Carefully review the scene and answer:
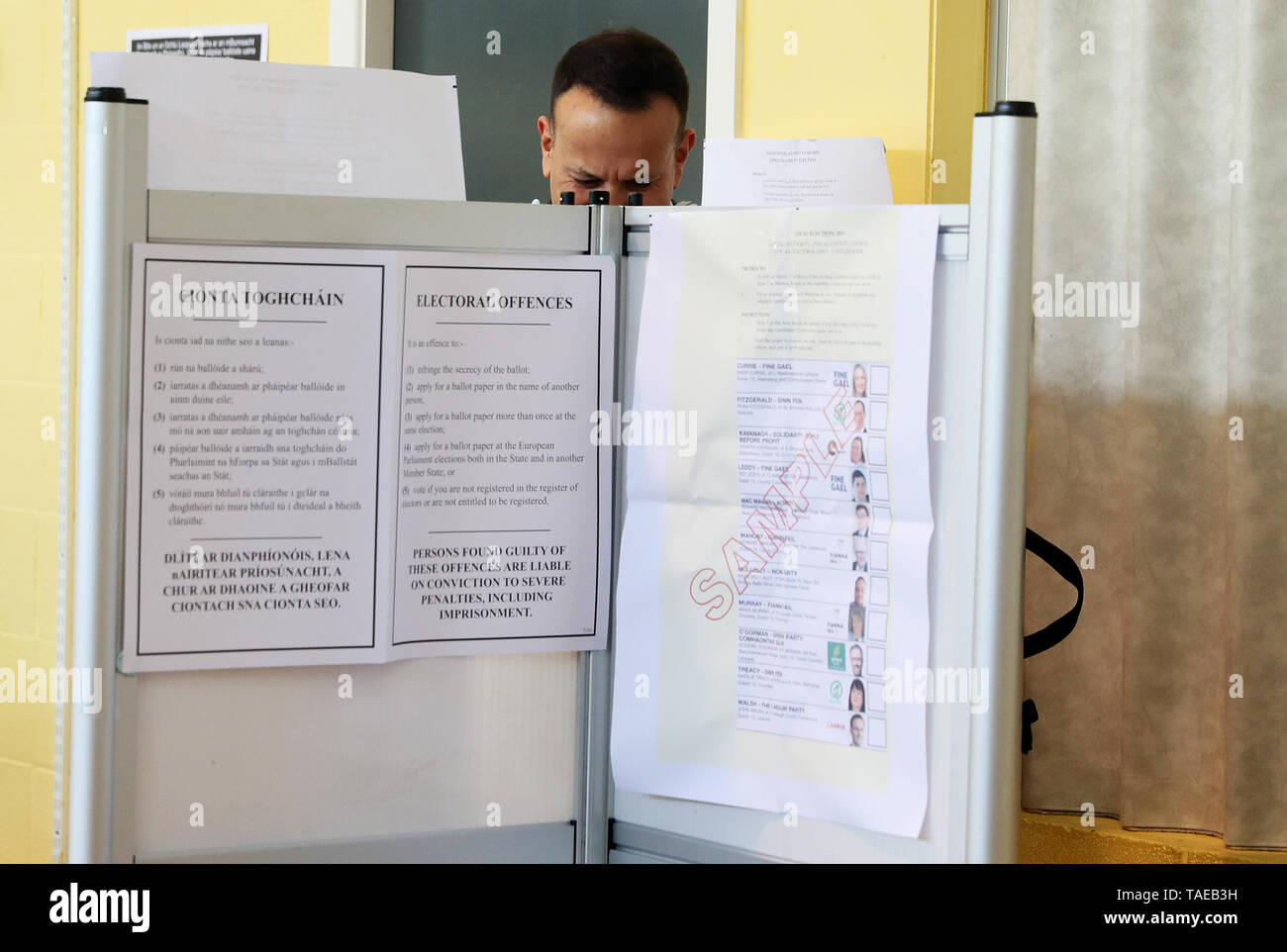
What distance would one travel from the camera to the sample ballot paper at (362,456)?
81cm

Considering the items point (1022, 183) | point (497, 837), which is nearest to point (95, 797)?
point (497, 837)

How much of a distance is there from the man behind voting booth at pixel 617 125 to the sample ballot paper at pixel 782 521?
716 millimetres

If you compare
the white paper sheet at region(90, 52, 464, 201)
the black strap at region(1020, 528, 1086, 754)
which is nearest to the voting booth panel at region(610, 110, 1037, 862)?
the black strap at region(1020, 528, 1086, 754)

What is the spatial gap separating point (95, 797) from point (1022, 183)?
0.72 m

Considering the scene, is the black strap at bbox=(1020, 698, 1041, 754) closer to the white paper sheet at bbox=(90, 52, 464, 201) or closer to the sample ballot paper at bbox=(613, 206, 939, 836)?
the sample ballot paper at bbox=(613, 206, 939, 836)

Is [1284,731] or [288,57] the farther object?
[288,57]

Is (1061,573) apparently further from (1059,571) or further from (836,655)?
(836,655)

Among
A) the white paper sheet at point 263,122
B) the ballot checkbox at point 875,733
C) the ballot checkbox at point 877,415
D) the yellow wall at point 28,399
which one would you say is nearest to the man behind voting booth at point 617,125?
the white paper sheet at point 263,122

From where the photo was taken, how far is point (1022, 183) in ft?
2.51

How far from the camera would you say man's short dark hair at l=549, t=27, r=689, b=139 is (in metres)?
1.57

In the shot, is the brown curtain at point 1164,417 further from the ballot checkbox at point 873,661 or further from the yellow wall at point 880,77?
the ballot checkbox at point 873,661

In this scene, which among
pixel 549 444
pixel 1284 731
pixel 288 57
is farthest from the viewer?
pixel 288 57

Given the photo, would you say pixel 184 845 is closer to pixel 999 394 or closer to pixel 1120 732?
pixel 999 394

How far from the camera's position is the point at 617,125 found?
156 cm
